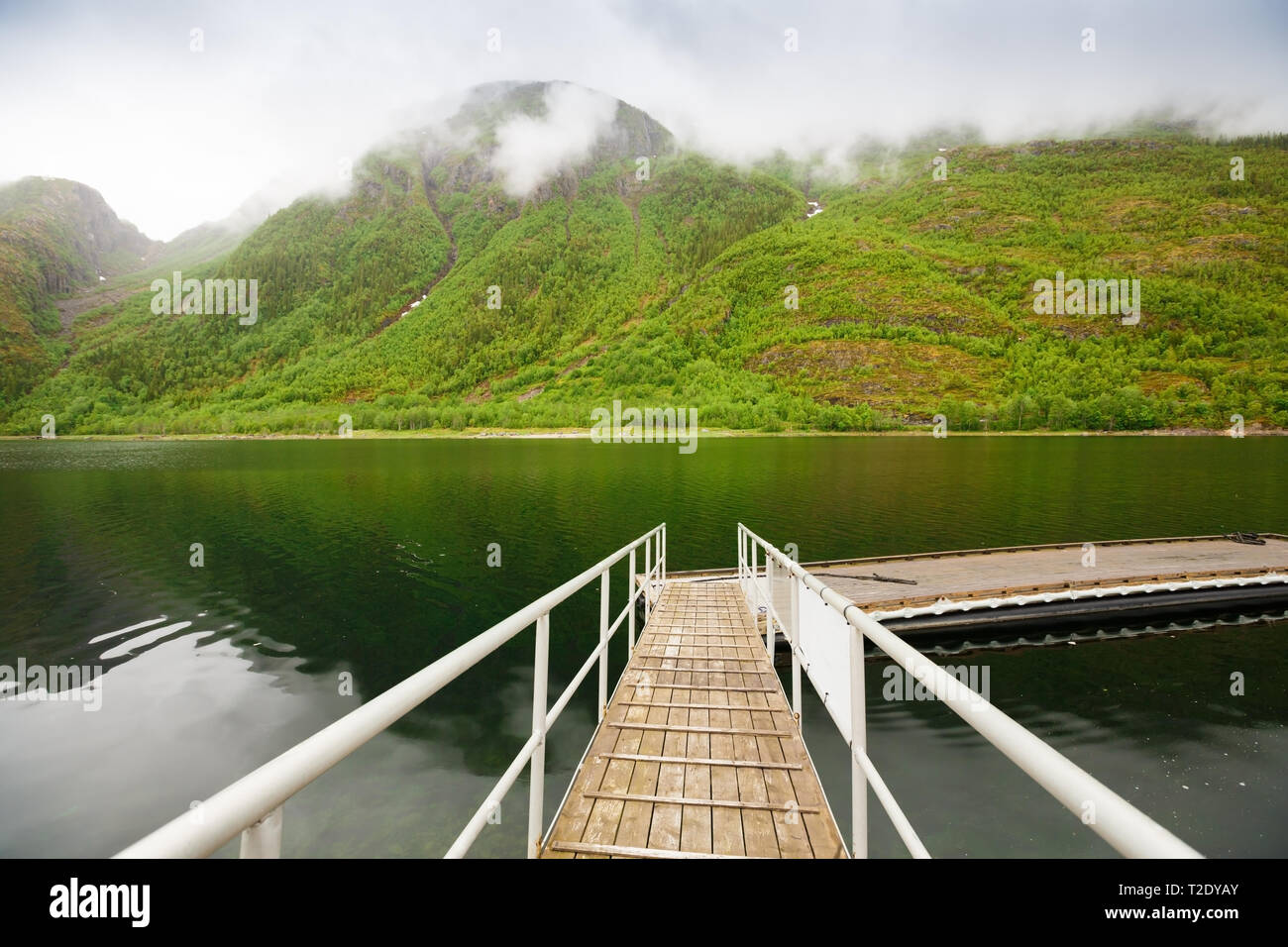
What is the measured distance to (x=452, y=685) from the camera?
1094 cm

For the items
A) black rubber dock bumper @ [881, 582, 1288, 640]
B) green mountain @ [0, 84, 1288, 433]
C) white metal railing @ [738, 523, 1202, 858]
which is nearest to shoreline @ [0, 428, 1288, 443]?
green mountain @ [0, 84, 1288, 433]

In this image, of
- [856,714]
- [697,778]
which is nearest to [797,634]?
[697,778]

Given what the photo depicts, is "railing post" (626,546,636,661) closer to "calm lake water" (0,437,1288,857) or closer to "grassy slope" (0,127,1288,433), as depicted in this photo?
"calm lake water" (0,437,1288,857)

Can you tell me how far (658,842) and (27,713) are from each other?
42.6 feet

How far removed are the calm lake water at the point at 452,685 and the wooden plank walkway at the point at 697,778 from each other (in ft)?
8.97

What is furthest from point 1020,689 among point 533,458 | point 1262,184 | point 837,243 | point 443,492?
point 1262,184

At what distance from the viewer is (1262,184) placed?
191000 mm

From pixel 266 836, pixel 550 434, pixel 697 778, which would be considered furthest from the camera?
pixel 550 434

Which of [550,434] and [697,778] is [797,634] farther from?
[550,434]

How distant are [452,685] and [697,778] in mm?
8052

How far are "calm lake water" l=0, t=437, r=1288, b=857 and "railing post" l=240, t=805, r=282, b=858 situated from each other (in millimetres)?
6408

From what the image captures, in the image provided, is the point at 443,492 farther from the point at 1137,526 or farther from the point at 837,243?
the point at 837,243

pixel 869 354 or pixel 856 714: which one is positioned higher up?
pixel 869 354

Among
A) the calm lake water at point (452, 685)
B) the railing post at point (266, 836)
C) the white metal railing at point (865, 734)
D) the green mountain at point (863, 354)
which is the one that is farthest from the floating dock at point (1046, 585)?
the green mountain at point (863, 354)
